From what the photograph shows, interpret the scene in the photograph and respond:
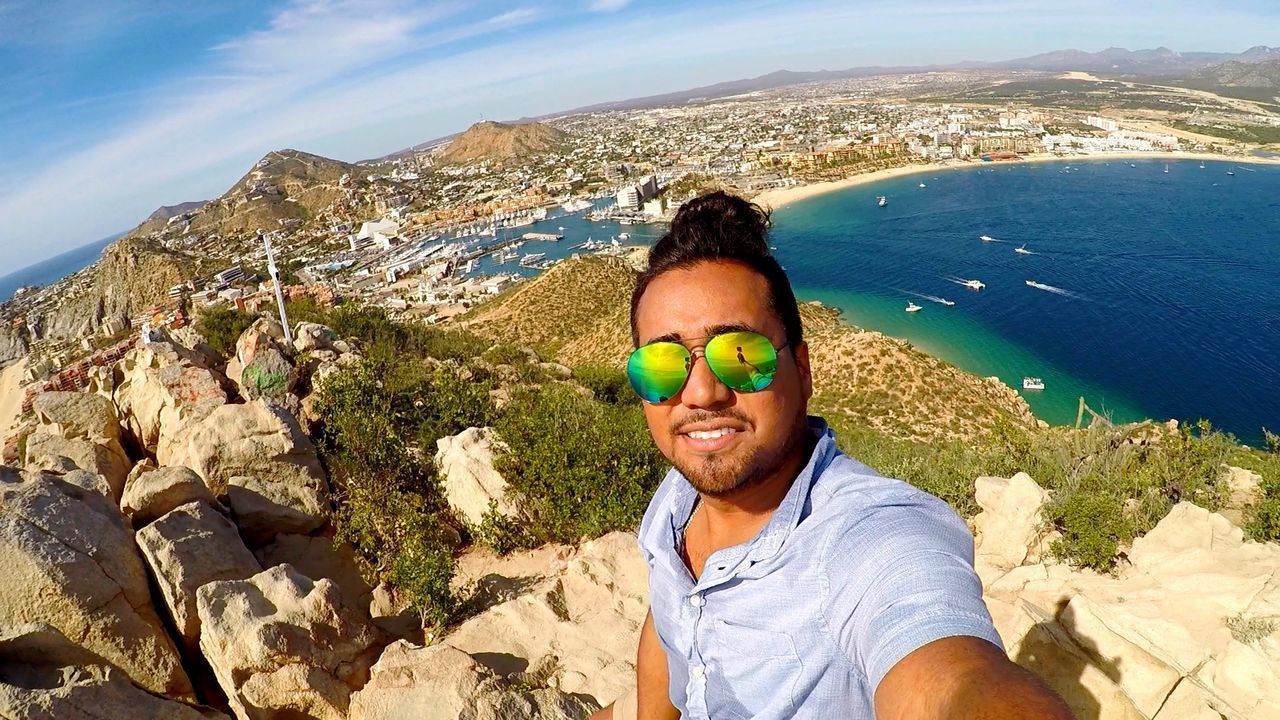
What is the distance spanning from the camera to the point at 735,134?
163500mm

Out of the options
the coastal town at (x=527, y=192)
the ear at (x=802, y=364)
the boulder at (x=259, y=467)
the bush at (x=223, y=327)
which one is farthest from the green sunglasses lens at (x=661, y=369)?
the coastal town at (x=527, y=192)

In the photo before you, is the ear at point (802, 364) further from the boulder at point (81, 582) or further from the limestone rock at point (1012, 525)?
the boulder at point (81, 582)

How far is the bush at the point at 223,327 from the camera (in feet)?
57.2

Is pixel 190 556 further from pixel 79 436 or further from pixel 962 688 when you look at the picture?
pixel 79 436

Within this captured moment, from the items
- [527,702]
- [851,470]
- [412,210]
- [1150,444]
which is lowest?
[1150,444]

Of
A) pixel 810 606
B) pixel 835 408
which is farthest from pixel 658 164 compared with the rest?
pixel 810 606

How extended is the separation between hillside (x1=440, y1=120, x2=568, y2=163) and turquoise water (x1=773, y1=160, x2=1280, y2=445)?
11448cm

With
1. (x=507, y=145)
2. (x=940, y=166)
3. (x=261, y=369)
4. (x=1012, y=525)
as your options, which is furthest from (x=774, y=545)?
(x=507, y=145)

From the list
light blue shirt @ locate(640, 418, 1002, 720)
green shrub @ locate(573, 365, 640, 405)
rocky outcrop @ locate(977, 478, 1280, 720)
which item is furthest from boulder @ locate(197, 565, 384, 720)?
green shrub @ locate(573, 365, 640, 405)

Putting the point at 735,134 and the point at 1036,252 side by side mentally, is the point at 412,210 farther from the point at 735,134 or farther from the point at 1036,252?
the point at 1036,252

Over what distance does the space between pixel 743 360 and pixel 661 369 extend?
0.91 feet

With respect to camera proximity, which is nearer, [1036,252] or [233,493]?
[233,493]

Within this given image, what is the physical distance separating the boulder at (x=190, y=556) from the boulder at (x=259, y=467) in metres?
1.12

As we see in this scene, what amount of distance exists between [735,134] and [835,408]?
153477 millimetres
